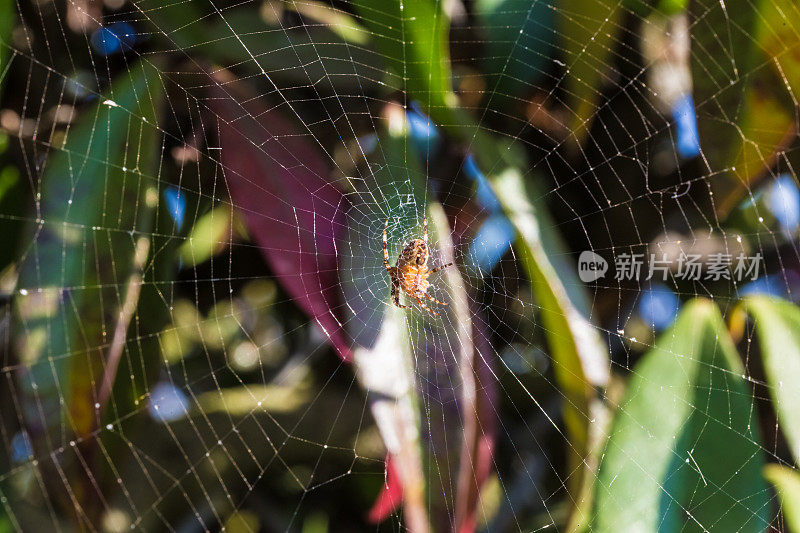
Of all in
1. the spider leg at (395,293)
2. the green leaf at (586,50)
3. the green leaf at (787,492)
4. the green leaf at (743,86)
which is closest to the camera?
the green leaf at (787,492)

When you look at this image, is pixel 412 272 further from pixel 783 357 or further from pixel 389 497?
pixel 783 357

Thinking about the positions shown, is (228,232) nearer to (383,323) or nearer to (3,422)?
(383,323)

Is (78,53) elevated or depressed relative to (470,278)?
elevated

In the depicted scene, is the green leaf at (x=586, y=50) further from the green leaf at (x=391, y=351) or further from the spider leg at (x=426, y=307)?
the spider leg at (x=426, y=307)

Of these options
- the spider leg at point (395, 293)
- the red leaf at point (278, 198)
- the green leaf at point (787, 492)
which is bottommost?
the green leaf at point (787, 492)

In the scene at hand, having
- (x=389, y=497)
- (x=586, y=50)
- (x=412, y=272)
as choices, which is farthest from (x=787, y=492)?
(x=412, y=272)

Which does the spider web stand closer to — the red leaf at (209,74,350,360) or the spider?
the red leaf at (209,74,350,360)

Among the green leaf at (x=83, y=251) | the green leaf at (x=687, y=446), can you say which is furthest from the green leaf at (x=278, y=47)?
the green leaf at (x=687, y=446)

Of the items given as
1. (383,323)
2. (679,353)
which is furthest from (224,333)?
(679,353)
